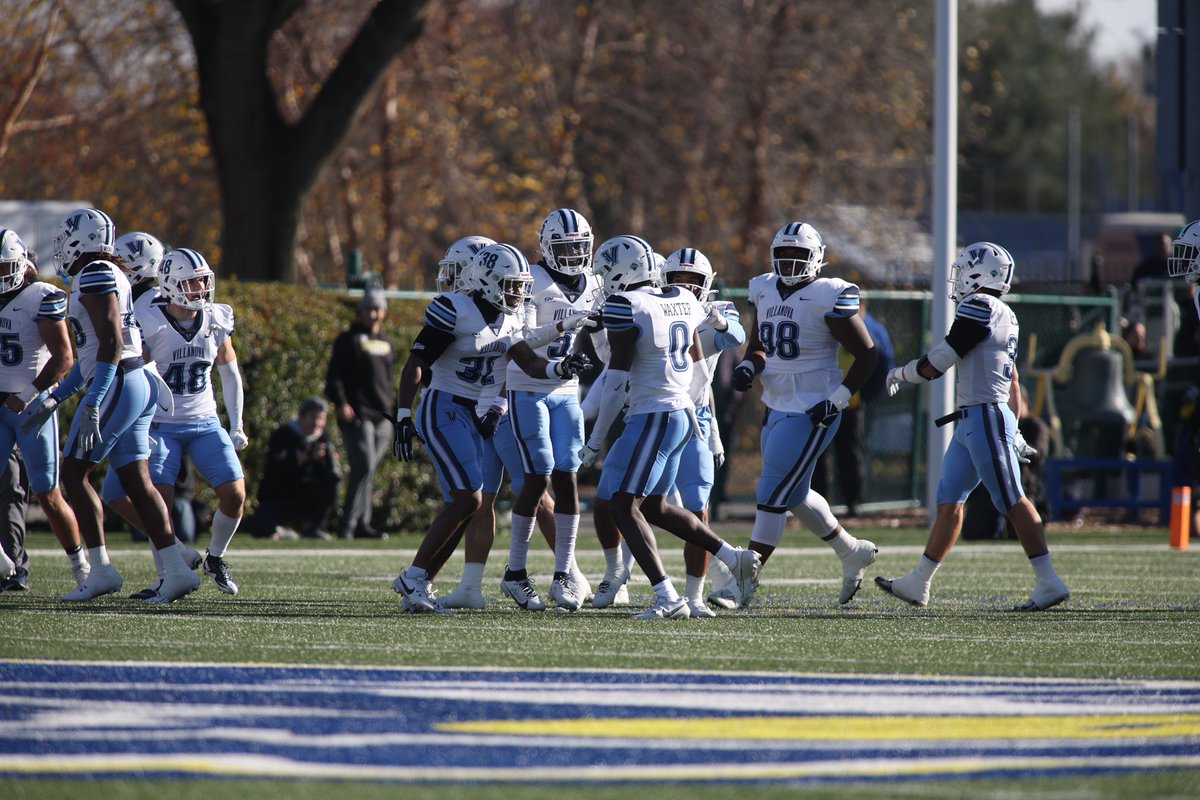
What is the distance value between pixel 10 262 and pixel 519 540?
3.06 metres

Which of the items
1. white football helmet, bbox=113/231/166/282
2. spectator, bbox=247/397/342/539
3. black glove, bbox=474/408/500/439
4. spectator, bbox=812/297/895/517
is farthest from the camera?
spectator, bbox=812/297/895/517

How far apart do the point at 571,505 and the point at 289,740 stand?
4.14 meters

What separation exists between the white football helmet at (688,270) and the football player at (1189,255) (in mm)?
2913

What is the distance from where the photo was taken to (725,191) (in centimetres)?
2897

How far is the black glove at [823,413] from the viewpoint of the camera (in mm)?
9508

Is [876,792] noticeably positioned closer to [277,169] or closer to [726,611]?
[726,611]

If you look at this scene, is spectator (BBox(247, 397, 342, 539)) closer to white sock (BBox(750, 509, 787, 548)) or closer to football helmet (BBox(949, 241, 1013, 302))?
white sock (BBox(750, 509, 787, 548))

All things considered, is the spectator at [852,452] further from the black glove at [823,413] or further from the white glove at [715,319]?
the white glove at [715,319]

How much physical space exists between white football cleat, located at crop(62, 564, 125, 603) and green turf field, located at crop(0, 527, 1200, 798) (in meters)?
0.11

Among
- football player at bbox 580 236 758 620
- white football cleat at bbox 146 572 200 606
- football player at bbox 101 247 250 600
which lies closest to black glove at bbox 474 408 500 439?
football player at bbox 580 236 758 620

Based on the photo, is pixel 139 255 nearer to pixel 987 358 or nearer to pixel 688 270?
pixel 688 270

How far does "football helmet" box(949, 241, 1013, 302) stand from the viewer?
9664 millimetres

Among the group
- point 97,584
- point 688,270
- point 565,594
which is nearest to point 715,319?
Result: point 688,270

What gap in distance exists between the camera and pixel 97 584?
948 cm
